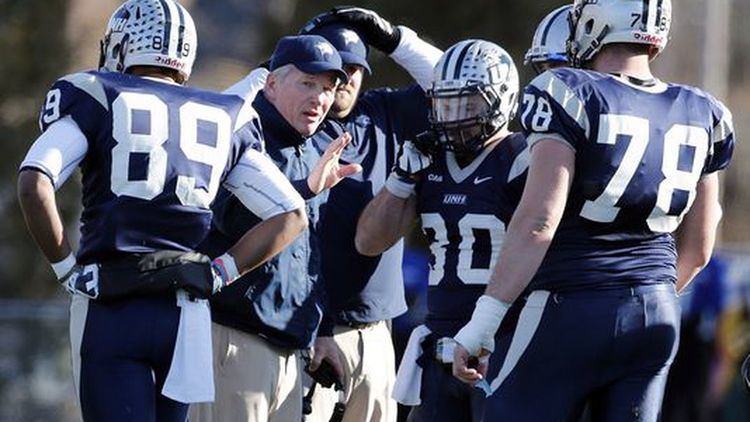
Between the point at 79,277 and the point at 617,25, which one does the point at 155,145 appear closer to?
the point at 79,277

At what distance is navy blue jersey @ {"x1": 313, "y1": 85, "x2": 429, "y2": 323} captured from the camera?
6.89m

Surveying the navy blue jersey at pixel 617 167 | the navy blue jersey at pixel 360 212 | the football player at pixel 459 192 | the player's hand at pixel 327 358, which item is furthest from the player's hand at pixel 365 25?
the navy blue jersey at pixel 617 167

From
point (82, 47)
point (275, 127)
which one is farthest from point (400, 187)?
point (82, 47)

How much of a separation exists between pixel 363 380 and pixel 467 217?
1.18 metres

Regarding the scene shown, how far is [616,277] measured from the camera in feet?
17.9

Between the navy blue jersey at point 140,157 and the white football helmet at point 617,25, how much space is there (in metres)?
1.17

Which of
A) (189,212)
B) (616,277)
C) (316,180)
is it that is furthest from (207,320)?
(616,277)

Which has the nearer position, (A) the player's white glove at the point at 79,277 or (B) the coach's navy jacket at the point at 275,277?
(A) the player's white glove at the point at 79,277

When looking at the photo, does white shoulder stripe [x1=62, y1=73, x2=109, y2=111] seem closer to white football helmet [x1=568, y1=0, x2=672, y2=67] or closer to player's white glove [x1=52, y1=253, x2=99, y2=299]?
player's white glove [x1=52, y1=253, x2=99, y2=299]

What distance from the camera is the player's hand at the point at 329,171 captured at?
252 inches

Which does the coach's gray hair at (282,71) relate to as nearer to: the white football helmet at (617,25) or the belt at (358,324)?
the belt at (358,324)

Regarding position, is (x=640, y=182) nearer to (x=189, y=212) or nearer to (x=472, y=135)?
(x=472, y=135)

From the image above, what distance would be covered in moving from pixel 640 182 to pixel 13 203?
10.9 meters

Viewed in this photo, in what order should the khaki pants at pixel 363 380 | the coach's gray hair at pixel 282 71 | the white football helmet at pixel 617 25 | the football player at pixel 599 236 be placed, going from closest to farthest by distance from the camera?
the football player at pixel 599 236 → the white football helmet at pixel 617 25 → the coach's gray hair at pixel 282 71 → the khaki pants at pixel 363 380
